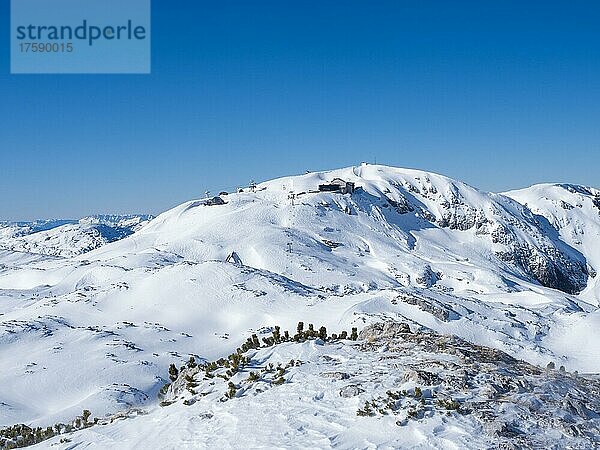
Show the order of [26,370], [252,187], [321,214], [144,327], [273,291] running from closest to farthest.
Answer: [26,370] → [144,327] → [273,291] → [321,214] → [252,187]

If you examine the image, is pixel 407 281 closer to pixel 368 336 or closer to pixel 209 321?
pixel 209 321

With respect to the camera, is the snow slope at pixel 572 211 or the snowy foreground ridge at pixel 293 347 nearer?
Result: the snowy foreground ridge at pixel 293 347

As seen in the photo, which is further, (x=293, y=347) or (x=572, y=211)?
(x=572, y=211)

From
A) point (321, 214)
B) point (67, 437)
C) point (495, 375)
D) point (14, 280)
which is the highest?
point (495, 375)

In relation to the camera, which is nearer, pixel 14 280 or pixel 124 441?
pixel 124 441

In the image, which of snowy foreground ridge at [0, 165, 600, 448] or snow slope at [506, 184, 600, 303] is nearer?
snowy foreground ridge at [0, 165, 600, 448]

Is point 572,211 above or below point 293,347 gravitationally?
below

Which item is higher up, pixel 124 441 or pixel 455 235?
pixel 124 441

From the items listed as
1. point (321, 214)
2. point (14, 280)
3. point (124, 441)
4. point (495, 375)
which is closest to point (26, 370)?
point (124, 441)
